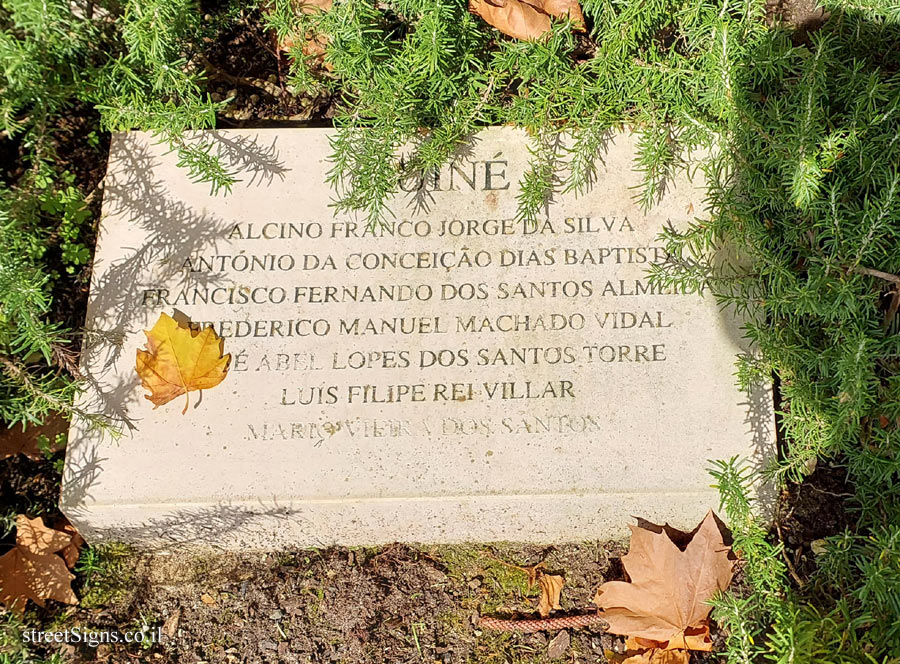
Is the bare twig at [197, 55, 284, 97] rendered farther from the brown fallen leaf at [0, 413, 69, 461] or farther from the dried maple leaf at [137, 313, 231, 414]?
the brown fallen leaf at [0, 413, 69, 461]

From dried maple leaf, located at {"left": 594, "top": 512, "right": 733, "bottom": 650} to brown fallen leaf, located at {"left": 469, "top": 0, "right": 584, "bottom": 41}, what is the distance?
79.4 inches

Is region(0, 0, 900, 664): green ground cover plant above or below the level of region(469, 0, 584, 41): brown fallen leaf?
below

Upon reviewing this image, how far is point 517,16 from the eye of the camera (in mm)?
2885

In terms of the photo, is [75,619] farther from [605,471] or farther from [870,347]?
[870,347]

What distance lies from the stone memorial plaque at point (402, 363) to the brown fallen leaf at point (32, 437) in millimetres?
421

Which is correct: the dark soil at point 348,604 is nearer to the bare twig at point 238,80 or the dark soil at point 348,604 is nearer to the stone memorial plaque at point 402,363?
the stone memorial plaque at point 402,363

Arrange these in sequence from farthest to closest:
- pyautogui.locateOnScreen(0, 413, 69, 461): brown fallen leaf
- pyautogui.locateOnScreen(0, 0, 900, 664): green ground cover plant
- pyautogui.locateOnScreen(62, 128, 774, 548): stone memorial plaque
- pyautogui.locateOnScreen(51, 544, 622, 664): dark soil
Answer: pyautogui.locateOnScreen(0, 413, 69, 461): brown fallen leaf < pyautogui.locateOnScreen(51, 544, 622, 664): dark soil < pyautogui.locateOnScreen(62, 128, 774, 548): stone memorial plaque < pyautogui.locateOnScreen(0, 0, 900, 664): green ground cover plant

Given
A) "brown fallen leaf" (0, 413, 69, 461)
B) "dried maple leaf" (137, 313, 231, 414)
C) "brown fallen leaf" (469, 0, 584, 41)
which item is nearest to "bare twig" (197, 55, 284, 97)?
"brown fallen leaf" (469, 0, 584, 41)

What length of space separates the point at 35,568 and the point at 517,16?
2.96 metres

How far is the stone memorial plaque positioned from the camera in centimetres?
261

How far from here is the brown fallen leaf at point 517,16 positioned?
9.46 feet

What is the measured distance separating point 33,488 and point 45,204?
1217mm

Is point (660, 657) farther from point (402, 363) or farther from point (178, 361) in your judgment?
point (178, 361)

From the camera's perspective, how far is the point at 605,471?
2.59 meters
